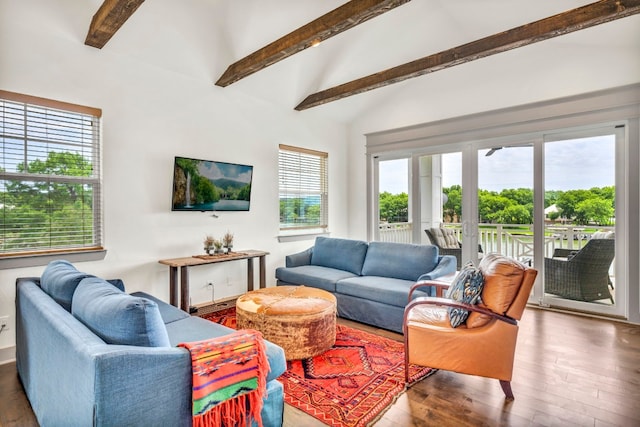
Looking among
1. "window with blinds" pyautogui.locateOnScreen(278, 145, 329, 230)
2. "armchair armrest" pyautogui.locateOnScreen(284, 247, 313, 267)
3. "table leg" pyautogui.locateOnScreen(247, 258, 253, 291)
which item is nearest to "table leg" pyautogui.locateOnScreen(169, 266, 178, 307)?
"table leg" pyautogui.locateOnScreen(247, 258, 253, 291)

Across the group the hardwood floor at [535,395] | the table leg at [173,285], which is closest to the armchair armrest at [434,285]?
the hardwood floor at [535,395]

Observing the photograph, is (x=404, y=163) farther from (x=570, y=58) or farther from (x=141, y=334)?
(x=141, y=334)

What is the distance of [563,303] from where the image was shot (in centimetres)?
420

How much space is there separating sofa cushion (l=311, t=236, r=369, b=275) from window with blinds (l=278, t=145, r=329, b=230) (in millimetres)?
807

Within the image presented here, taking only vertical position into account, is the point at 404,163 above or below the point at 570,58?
below

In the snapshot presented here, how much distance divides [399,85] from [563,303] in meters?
3.76

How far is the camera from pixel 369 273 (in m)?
4.13

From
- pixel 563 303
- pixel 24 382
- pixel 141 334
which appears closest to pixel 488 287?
pixel 141 334

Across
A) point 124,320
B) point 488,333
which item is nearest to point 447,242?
point 488,333

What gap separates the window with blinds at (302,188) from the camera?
5.30m

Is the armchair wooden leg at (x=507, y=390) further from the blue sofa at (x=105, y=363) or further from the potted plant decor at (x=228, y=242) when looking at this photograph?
the potted plant decor at (x=228, y=242)

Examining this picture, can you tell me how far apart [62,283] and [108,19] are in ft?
7.19

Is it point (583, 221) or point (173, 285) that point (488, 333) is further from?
point (173, 285)

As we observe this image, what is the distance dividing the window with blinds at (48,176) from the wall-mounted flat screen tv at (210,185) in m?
0.81
